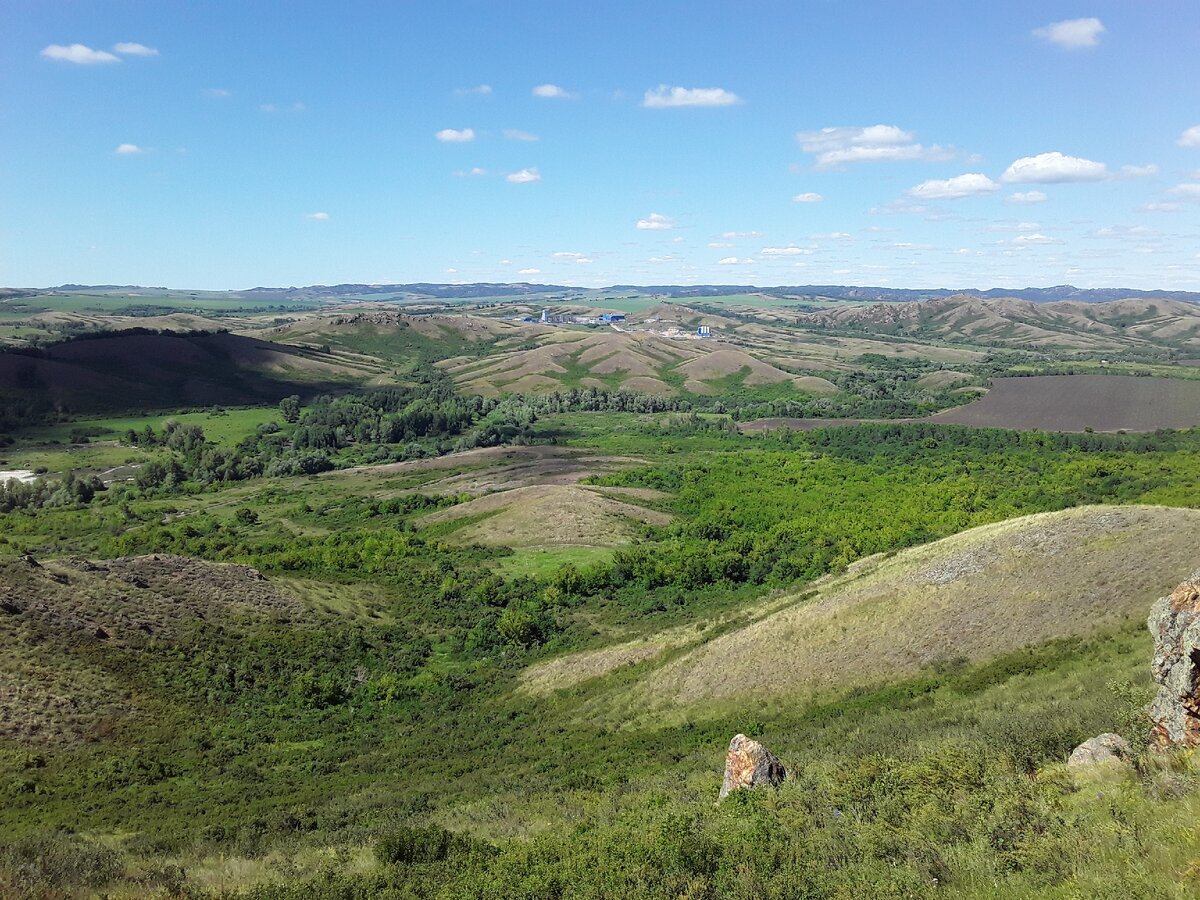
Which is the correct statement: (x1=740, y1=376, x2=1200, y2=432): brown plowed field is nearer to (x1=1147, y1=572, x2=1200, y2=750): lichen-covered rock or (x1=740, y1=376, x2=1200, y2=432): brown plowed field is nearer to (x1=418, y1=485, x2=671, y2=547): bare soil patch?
(x1=418, y1=485, x2=671, y2=547): bare soil patch

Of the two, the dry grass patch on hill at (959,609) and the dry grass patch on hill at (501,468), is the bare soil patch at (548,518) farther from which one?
the dry grass patch on hill at (959,609)

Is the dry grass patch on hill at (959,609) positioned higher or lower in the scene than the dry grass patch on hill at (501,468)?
higher

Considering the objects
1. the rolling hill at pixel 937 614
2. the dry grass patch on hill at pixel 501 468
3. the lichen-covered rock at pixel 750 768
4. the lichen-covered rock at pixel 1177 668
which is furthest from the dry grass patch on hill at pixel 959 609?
the dry grass patch on hill at pixel 501 468

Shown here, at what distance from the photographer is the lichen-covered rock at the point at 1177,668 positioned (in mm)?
18141

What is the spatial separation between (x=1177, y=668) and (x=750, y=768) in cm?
1193

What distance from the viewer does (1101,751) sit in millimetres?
19500

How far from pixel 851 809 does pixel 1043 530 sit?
35.3 metres

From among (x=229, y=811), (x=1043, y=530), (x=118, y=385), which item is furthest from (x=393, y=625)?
(x=118, y=385)

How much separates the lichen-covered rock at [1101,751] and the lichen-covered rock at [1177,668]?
779mm

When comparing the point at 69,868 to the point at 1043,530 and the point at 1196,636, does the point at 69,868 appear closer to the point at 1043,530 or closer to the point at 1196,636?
the point at 1196,636

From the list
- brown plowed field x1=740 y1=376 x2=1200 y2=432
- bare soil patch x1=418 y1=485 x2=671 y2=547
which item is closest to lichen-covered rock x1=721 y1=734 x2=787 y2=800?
bare soil patch x1=418 y1=485 x2=671 y2=547

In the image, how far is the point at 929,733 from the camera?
27.6 m

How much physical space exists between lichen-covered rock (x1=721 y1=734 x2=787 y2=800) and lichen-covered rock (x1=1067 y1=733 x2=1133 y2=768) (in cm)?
830

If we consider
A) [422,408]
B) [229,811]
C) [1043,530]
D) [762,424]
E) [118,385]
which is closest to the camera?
[229,811]
